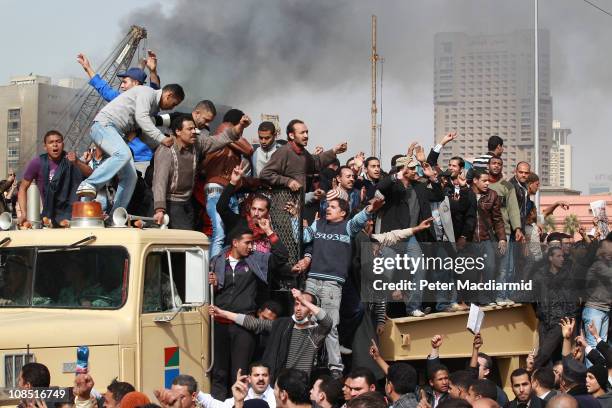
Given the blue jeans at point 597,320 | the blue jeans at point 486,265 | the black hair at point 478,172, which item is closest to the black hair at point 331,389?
the blue jeans at point 486,265

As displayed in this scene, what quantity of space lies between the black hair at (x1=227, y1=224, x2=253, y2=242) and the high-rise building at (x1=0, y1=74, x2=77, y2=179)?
121 feet

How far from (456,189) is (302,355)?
366cm

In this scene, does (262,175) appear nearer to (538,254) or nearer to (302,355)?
(302,355)

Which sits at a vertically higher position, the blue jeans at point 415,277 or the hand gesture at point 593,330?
the blue jeans at point 415,277

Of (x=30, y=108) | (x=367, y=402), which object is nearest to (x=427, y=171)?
(x=367, y=402)

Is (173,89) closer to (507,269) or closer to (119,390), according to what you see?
(119,390)

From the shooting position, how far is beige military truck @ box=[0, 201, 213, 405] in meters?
8.86

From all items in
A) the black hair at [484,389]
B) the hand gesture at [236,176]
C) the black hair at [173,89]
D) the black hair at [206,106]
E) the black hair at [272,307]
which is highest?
the black hair at [173,89]

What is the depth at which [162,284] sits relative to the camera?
9.26 metres

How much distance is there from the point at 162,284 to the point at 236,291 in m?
1.29

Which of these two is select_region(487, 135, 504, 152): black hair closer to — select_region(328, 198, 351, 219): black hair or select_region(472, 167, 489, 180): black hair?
select_region(472, 167, 489, 180): black hair

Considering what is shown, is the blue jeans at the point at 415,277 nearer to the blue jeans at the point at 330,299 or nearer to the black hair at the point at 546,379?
the blue jeans at the point at 330,299

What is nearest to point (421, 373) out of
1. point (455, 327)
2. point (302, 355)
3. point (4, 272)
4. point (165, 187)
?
point (455, 327)

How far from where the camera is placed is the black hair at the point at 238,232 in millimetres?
10438
